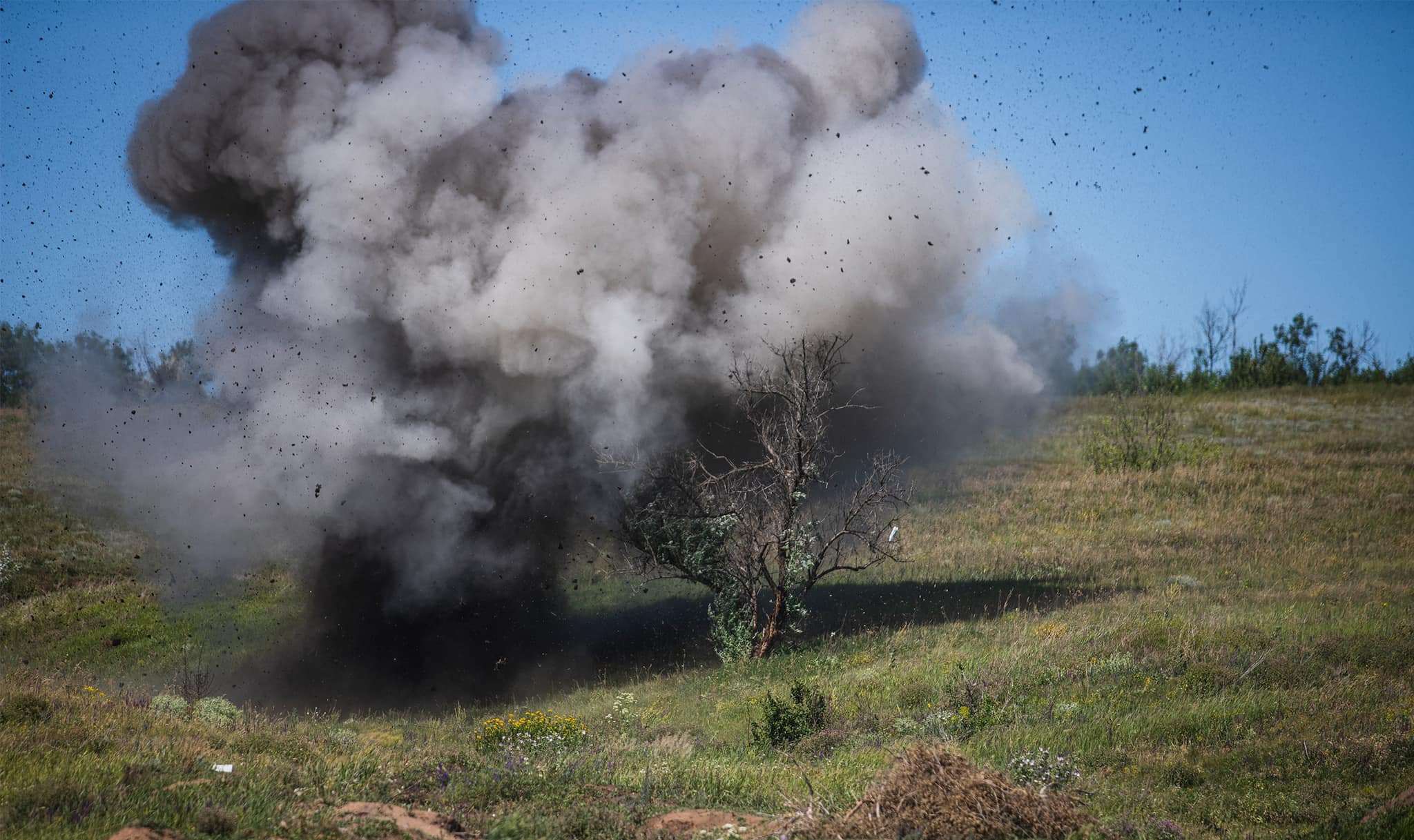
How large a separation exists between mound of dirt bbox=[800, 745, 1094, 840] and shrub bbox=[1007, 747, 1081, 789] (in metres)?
1.07

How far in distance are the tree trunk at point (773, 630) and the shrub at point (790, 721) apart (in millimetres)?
4440

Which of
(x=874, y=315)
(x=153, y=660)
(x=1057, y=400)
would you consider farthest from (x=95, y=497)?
(x=1057, y=400)

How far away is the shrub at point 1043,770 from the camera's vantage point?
9836 mm

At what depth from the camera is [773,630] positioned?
19109 mm

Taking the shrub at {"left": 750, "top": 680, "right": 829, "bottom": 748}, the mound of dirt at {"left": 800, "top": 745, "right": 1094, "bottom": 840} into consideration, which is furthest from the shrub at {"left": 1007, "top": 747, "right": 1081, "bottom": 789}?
the shrub at {"left": 750, "top": 680, "right": 829, "bottom": 748}

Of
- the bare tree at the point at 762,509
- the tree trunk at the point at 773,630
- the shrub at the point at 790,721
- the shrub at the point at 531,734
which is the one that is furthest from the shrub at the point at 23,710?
the tree trunk at the point at 773,630

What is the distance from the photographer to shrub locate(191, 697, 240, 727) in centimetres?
1317

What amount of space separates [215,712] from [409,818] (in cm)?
690

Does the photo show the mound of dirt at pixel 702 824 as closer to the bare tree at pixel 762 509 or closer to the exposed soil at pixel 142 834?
the exposed soil at pixel 142 834

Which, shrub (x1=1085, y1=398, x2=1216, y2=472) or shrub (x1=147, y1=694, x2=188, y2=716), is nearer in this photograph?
shrub (x1=147, y1=694, x2=188, y2=716)

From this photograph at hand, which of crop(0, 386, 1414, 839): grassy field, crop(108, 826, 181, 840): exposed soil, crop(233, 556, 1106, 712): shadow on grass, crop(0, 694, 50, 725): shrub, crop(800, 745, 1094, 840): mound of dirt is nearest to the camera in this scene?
crop(108, 826, 181, 840): exposed soil

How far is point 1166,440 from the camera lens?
144ft

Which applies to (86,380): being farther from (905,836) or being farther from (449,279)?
(905,836)

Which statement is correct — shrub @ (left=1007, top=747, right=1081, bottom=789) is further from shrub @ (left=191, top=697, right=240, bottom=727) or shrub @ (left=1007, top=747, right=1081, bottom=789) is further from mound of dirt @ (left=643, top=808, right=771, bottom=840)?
shrub @ (left=191, top=697, right=240, bottom=727)
